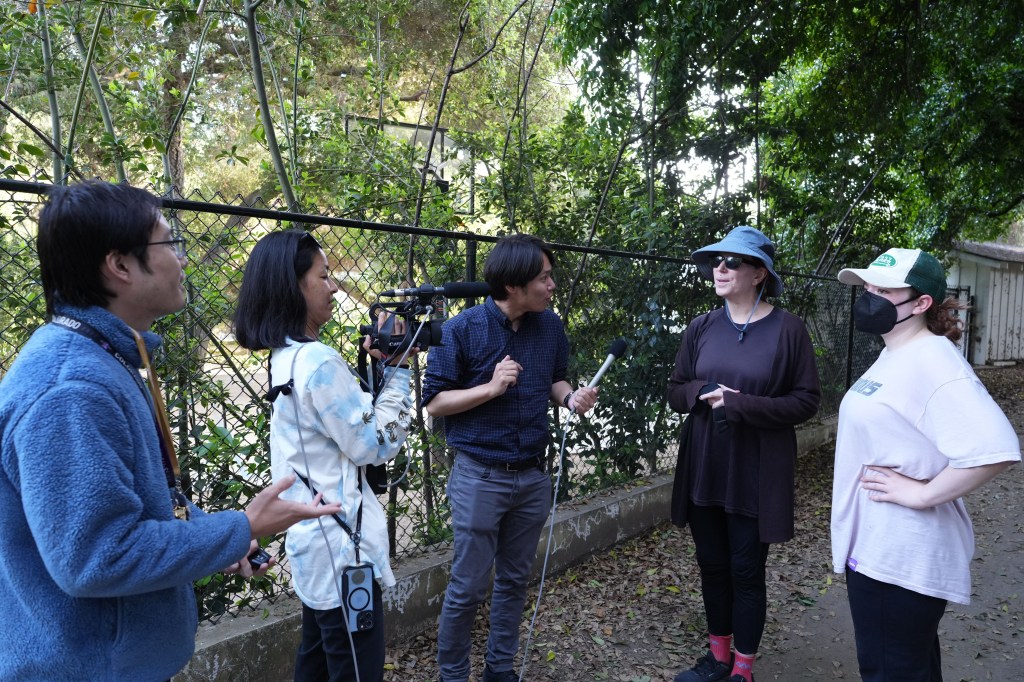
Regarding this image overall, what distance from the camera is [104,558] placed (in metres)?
1.26

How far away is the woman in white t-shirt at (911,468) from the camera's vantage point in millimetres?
2199

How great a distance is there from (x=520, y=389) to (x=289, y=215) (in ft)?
4.05

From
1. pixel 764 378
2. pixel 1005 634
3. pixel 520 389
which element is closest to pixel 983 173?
pixel 1005 634

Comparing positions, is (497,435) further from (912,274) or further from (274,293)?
(912,274)

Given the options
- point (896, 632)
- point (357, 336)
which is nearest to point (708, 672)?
point (896, 632)

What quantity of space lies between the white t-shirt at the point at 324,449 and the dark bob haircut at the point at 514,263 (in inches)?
40.9

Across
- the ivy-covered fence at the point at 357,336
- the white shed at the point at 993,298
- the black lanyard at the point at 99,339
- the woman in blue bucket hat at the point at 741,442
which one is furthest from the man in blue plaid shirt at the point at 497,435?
the white shed at the point at 993,298

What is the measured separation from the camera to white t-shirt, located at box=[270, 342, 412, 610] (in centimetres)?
207

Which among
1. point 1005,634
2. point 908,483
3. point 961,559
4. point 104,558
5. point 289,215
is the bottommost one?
point 1005,634

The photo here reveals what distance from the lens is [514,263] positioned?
300 cm

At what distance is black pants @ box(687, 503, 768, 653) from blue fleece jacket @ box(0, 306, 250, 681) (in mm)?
2501

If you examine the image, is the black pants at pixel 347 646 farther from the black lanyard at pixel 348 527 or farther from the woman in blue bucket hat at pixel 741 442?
the woman in blue bucket hat at pixel 741 442

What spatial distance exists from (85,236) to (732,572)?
118 inches

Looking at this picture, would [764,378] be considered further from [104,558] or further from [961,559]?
[104,558]
